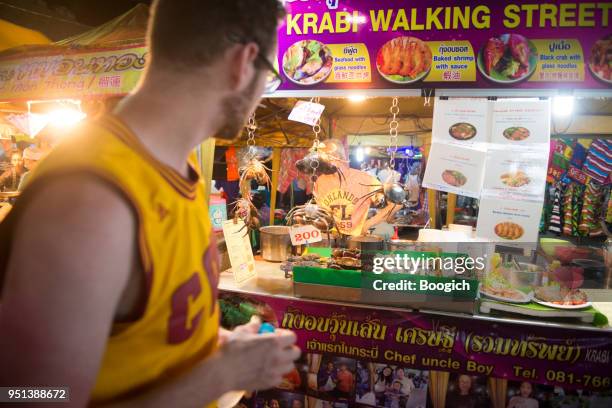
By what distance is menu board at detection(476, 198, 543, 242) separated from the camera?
8.24ft

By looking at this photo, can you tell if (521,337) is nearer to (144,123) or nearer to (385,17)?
(385,17)

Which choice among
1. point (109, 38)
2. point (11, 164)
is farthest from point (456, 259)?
point (11, 164)

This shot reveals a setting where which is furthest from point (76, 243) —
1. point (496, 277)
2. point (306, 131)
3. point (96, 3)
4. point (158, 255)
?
point (96, 3)

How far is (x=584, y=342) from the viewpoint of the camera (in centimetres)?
239

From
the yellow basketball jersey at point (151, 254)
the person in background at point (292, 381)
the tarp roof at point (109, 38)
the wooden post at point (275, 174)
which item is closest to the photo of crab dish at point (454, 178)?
the person in background at point (292, 381)

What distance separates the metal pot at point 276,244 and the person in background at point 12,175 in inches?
209

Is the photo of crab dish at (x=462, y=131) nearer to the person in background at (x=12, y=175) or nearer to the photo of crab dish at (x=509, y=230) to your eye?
the photo of crab dish at (x=509, y=230)

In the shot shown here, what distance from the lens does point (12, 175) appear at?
639 centimetres

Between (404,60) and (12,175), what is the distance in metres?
7.00

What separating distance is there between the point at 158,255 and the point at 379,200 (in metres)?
2.85

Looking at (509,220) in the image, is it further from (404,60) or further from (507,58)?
(404,60)

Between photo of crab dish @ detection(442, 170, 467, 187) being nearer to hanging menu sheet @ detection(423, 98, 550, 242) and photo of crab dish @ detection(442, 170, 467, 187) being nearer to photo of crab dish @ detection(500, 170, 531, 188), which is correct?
hanging menu sheet @ detection(423, 98, 550, 242)

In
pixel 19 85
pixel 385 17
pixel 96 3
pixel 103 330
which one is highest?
pixel 96 3

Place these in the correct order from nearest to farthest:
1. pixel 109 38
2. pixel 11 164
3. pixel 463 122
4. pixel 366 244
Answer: pixel 463 122, pixel 366 244, pixel 109 38, pixel 11 164
